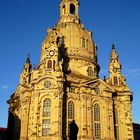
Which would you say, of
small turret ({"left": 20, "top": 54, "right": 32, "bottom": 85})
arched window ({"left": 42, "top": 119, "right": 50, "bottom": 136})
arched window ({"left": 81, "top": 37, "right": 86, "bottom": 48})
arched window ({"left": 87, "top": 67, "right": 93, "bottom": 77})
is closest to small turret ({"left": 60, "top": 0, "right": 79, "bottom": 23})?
arched window ({"left": 81, "top": 37, "right": 86, "bottom": 48})

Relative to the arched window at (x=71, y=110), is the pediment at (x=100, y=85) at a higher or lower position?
higher

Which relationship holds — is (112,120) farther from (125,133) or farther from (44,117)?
(44,117)

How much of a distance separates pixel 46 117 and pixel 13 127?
1302cm

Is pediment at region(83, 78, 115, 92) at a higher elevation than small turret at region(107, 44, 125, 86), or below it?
below

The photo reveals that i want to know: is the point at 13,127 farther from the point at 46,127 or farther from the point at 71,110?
the point at 71,110

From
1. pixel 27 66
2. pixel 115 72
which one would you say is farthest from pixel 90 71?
pixel 27 66

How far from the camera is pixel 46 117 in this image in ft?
174

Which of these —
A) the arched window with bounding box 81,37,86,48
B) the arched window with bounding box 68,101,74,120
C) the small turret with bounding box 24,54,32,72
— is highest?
the arched window with bounding box 81,37,86,48

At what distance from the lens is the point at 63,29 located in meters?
68.0

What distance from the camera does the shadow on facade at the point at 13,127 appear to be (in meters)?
59.7

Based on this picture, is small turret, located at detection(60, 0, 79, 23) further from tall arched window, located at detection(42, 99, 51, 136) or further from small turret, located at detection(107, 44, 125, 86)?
tall arched window, located at detection(42, 99, 51, 136)

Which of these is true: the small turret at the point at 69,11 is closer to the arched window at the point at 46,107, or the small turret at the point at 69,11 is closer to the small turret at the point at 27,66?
the small turret at the point at 27,66

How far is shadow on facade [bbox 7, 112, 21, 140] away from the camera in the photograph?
196 feet

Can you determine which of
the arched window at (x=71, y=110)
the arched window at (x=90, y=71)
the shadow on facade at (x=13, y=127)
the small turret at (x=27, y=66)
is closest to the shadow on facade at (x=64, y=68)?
the arched window at (x=71, y=110)
